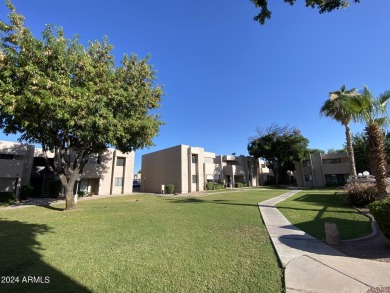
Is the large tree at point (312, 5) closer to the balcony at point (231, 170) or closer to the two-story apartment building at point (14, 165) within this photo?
the two-story apartment building at point (14, 165)

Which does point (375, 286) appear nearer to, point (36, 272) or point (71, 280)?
point (71, 280)

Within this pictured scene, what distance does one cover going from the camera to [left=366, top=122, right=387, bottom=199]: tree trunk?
10.8 meters

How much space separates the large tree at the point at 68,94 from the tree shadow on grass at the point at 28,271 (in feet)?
19.1

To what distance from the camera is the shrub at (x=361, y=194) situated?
1302cm

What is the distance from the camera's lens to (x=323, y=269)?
4.73 m

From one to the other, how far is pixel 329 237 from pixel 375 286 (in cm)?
288

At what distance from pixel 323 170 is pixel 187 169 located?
2784 centimetres

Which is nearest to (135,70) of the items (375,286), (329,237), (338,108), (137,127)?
(137,127)

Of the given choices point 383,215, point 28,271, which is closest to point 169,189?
point 28,271

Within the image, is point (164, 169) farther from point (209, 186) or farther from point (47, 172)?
point (47, 172)

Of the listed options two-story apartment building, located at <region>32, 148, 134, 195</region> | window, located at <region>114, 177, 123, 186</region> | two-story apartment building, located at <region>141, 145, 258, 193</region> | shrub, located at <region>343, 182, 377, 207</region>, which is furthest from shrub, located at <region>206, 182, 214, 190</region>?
shrub, located at <region>343, 182, 377, 207</region>

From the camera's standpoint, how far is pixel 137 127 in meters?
15.9

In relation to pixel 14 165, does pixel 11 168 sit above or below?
below

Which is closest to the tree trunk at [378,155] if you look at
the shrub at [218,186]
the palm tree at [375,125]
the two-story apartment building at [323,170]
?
the palm tree at [375,125]
